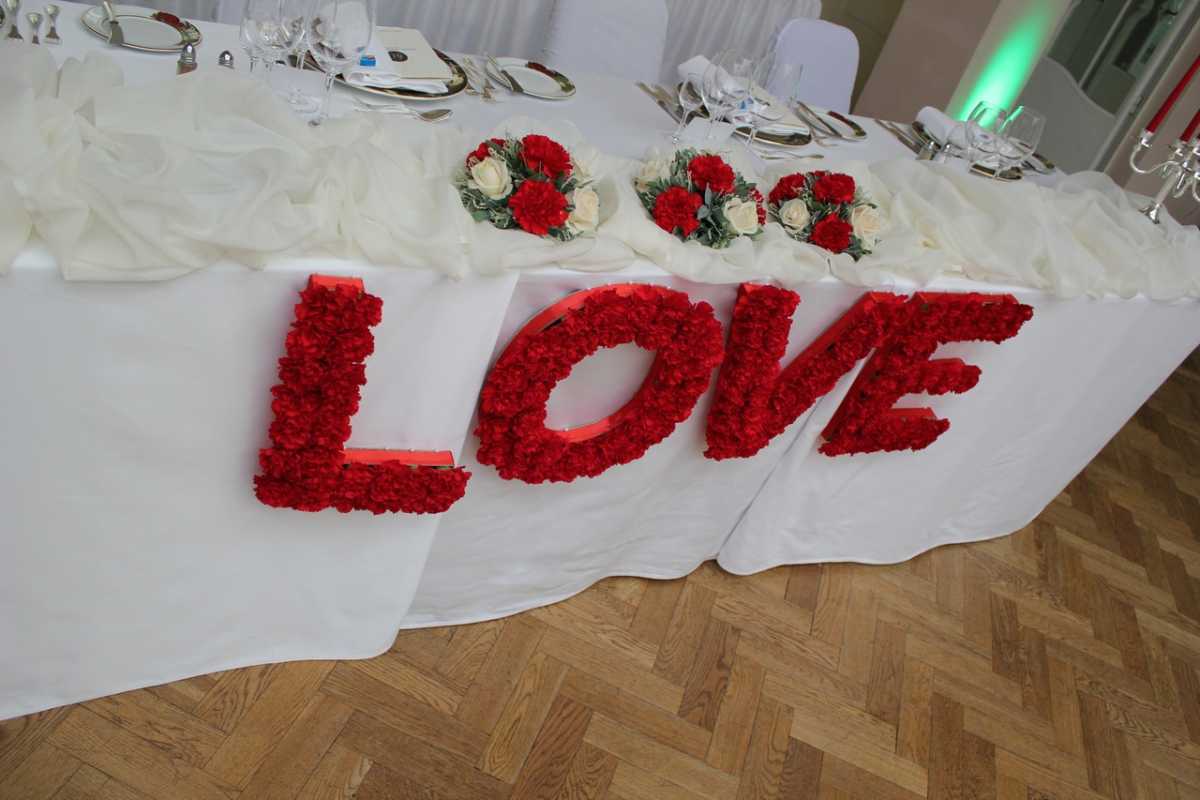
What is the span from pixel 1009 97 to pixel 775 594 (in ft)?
12.6

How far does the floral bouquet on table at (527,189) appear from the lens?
127cm

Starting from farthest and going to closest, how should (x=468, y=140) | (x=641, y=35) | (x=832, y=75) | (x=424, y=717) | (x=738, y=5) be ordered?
(x=738, y=5), (x=832, y=75), (x=641, y=35), (x=424, y=717), (x=468, y=140)

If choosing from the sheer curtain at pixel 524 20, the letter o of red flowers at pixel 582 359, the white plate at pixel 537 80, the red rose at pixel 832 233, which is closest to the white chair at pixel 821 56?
the sheer curtain at pixel 524 20

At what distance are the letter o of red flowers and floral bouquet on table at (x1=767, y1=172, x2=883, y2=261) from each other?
27cm

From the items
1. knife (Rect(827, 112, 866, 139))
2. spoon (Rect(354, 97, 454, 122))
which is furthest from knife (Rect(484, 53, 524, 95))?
knife (Rect(827, 112, 866, 139))

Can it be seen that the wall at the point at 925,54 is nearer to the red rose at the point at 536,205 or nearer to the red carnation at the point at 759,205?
the red carnation at the point at 759,205

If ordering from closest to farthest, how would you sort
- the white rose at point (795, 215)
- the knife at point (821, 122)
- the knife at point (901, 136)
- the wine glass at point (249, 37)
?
the wine glass at point (249, 37), the white rose at point (795, 215), the knife at point (821, 122), the knife at point (901, 136)

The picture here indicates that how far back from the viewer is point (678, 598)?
82.7 inches

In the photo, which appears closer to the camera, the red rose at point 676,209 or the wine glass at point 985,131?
the red rose at point 676,209

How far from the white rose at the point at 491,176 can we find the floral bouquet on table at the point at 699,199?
0.27m

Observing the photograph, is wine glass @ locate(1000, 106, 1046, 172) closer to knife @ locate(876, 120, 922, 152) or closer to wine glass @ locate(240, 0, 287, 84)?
knife @ locate(876, 120, 922, 152)

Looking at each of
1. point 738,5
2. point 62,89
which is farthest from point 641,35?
point 62,89

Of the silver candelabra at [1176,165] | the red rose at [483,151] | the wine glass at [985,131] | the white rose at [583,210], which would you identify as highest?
the silver candelabra at [1176,165]

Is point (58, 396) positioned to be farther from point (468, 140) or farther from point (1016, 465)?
point (1016, 465)
